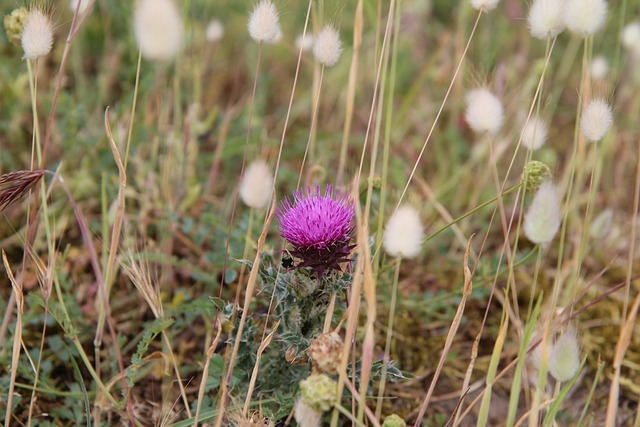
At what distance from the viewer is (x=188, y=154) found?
2.17 metres

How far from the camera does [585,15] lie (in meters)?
1.38

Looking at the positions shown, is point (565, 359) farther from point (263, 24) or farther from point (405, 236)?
point (263, 24)

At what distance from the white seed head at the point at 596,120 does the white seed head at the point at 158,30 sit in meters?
0.84

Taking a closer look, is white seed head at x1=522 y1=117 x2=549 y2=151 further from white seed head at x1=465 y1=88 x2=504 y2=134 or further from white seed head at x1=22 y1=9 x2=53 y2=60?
white seed head at x1=22 y1=9 x2=53 y2=60

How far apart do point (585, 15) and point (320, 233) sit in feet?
2.43

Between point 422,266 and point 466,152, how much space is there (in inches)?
25.9

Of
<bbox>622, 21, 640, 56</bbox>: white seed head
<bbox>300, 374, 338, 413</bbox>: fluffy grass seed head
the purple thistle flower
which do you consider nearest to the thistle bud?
<bbox>300, 374, 338, 413</bbox>: fluffy grass seed head

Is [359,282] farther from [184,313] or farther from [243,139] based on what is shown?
[243,139]

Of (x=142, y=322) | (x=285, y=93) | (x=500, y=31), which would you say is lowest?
(x=142, y=322)

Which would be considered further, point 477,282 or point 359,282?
point 477,282

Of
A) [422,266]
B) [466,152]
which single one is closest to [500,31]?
[466,152]

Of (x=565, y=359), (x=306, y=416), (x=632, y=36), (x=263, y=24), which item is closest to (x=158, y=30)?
(x=263, y=24)

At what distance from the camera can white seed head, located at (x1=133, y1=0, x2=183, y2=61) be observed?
3.83ft

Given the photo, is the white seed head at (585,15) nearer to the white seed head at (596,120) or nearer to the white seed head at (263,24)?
the white seed head at (596,120)
